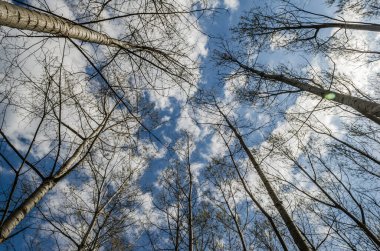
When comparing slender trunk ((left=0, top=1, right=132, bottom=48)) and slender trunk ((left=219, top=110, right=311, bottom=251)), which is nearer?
slender trunk ((left=0, top=1, right=132, bottom=48))

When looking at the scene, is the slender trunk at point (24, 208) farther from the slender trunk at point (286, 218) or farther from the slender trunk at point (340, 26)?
the slender trunk at point (340, 26)

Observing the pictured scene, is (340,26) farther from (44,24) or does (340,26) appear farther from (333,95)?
(44,24)

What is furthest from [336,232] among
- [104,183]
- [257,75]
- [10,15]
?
[10,15]

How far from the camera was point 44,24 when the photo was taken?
2.34 metres

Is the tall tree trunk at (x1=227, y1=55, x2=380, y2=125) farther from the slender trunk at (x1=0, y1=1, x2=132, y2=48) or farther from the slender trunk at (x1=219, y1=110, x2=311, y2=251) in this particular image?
the slender trunk at (x1=0, y1=1, x2=132, y2=48)

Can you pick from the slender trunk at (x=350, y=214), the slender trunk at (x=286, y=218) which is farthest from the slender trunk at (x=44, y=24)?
the slender trunk at (x=350, y=214)

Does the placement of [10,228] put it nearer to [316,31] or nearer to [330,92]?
[330,92]

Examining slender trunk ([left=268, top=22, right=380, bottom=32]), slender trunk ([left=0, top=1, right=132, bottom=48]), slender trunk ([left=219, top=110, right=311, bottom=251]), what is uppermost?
slender trunk ([left=268, top=22, right=380, bottom=32])

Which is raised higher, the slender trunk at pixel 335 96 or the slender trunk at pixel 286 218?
the slender trunk at pixel 335 96

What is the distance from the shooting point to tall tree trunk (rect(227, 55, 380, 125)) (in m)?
3.70

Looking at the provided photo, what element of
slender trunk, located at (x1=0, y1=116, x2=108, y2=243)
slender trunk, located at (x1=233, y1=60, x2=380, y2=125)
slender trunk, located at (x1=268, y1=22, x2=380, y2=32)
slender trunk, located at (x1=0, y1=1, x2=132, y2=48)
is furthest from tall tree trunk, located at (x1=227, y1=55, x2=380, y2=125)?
slender trunk, located at (x1=0, y1=116, x2=108, y2=243)

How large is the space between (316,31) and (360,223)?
4.27m

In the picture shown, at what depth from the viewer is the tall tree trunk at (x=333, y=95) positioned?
370cm

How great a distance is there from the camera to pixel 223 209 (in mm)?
8578
